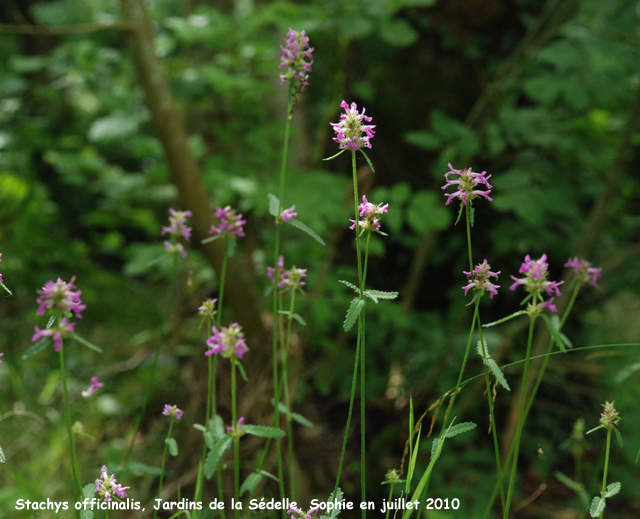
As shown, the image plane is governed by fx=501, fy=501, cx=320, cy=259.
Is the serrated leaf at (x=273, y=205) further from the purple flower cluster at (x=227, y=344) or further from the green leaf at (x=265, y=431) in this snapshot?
the green leaf at (x=265, y=431)

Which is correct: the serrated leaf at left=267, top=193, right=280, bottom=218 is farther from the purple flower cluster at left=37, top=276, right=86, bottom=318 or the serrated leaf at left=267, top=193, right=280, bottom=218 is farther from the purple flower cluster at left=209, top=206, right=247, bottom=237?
the purple flower cluster at left=37, top=276, right=86, bottom=318

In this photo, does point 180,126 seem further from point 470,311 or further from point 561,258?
point 561,258

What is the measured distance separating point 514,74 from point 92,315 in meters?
2.84

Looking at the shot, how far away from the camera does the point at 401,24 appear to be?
90.5 inches

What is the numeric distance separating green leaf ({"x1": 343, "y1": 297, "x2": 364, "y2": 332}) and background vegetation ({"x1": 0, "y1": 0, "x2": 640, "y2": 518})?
1283 mm

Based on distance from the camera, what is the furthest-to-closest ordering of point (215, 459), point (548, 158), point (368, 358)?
point (368, 358), point (548, 158), point (215, 459)

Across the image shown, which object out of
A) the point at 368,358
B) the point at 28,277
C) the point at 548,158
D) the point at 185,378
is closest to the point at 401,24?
the point at 548,158

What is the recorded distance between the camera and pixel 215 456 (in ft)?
2.60

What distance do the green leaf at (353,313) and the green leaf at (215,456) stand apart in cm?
29

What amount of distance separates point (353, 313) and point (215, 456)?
31 cm

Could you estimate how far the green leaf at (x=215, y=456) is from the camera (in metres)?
0.74

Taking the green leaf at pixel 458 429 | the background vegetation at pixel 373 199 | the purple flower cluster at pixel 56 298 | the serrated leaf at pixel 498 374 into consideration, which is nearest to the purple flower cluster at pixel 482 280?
the serrated leaf at pixel 498 374

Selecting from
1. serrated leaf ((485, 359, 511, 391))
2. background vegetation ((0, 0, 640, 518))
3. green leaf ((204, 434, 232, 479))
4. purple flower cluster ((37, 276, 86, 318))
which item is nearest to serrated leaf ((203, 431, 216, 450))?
green leaf ((204, 434, 232, 479))

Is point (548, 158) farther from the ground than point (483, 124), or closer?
closer
